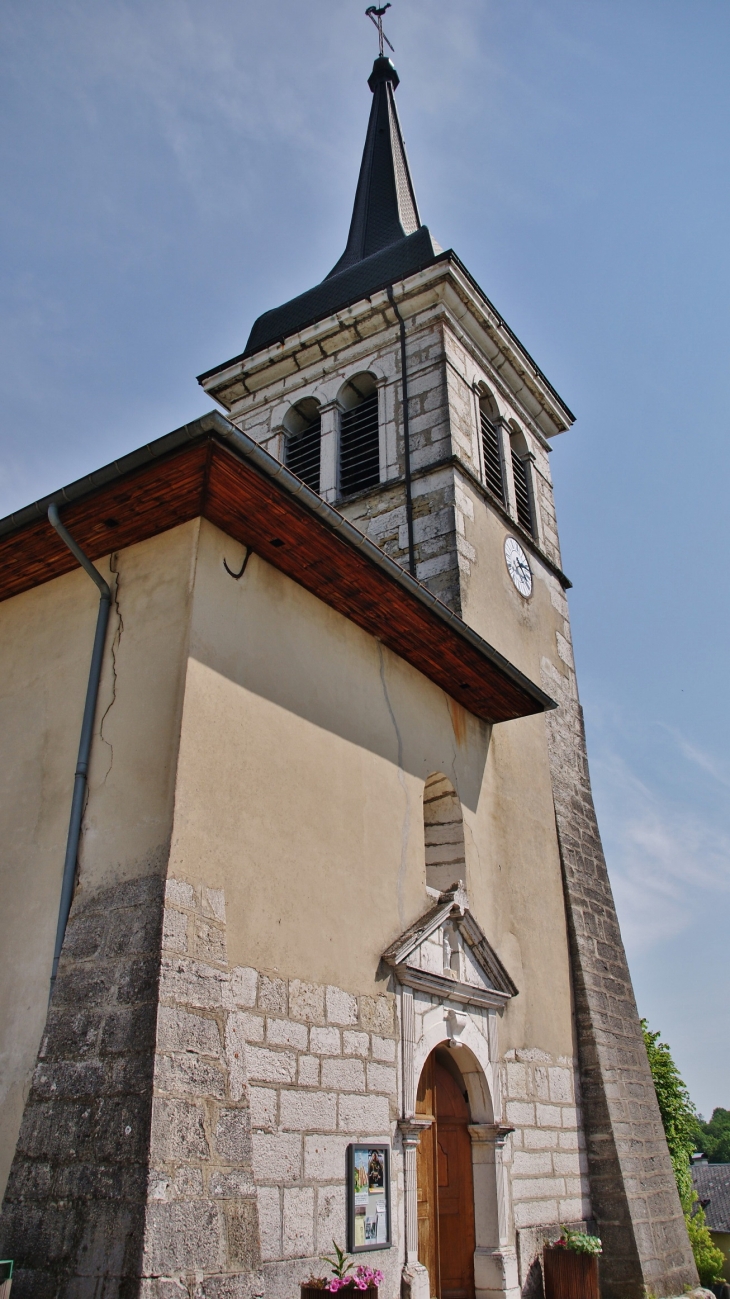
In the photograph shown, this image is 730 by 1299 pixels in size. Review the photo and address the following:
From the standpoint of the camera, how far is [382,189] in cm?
1466

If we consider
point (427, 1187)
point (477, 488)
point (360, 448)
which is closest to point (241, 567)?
point (427, 1187)

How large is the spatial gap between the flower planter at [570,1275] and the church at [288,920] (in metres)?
0.12

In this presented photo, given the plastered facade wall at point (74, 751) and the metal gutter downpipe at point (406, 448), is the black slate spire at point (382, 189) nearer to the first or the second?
the metal gutter downpipe at point (406, 448)

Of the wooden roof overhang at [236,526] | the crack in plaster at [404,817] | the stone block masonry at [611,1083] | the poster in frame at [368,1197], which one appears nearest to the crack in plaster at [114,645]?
the wooden roof overhang at [236,526]

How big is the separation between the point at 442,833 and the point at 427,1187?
2396 mm

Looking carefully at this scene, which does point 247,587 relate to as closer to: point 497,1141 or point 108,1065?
point 108,1065

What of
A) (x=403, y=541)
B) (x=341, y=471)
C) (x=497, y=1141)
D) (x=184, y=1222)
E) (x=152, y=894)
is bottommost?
(x=184, y=1222)

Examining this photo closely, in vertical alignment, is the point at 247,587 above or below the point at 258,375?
below

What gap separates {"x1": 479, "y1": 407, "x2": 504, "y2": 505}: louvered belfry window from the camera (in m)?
10.8

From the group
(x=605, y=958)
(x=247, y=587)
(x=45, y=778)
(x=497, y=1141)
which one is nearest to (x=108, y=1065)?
(x=45, y=778)

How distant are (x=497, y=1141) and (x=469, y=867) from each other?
1857 mm

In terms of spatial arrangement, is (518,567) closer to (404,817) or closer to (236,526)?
(404,817)

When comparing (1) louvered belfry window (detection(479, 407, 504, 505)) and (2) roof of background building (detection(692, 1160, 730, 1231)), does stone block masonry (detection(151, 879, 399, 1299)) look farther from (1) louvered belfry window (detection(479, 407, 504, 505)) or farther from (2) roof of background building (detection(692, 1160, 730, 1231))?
(2) roof of background building (detection(692, 1160, 730, 1231))

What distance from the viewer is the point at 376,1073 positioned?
18.5 ft
